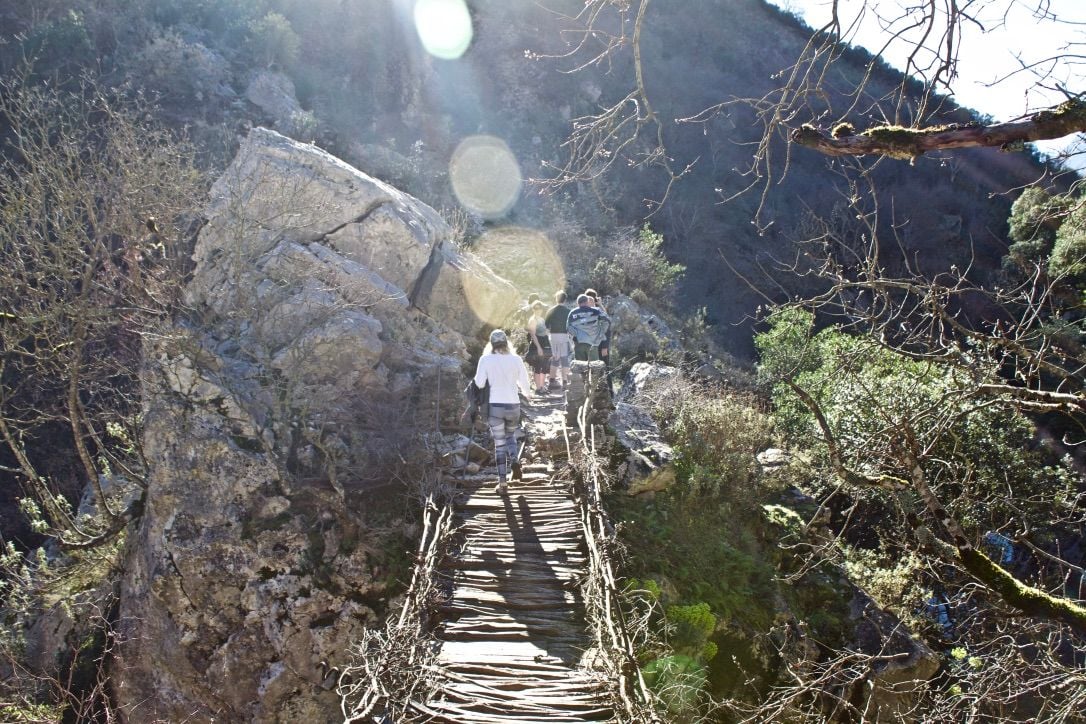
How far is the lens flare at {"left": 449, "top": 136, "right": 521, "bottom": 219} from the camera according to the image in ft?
80.0

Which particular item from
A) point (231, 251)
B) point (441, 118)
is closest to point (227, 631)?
point (231, 251)

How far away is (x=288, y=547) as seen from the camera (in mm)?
7766

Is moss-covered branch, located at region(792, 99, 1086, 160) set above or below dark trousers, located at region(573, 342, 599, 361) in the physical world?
above

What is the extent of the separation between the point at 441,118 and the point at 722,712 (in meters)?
25.9

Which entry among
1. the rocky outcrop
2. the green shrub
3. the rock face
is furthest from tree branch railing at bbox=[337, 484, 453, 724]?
the rocky outcrop

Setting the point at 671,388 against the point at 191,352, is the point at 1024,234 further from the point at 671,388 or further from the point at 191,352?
the point at 191,352

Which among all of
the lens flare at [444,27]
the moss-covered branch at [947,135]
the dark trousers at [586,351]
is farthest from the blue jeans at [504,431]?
the lens flare at [444,27]

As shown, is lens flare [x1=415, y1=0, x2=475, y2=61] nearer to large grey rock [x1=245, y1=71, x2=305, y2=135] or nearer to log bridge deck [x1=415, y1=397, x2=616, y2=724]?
large grey rock [x1=245, y1=71, x2=305, y2=135]

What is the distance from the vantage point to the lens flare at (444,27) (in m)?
30.8

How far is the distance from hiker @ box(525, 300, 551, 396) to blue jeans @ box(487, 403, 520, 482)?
2.69 meters

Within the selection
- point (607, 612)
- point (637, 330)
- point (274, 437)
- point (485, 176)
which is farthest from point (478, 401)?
point (485, 176)

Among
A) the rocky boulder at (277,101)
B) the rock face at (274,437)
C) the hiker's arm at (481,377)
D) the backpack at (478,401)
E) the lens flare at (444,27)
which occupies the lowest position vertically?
the rock face at (274,437)

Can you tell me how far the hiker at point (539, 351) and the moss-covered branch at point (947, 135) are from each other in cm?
729

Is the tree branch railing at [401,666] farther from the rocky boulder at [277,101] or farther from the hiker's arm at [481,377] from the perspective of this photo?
the rocky boulder at [277,101]
